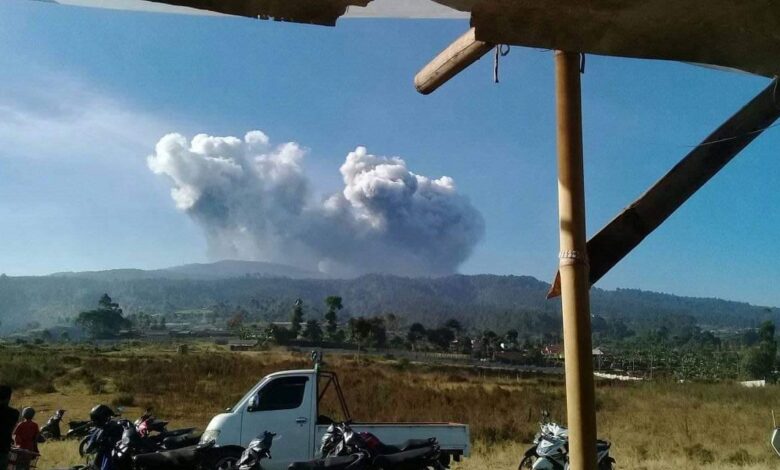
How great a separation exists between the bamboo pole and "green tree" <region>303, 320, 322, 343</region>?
57801 mm

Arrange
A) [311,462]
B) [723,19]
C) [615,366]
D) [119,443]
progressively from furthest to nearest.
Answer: [615,366], [119,443], [311,462], [723,19]

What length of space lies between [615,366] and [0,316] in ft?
525

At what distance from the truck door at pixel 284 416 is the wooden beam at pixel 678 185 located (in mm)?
6912

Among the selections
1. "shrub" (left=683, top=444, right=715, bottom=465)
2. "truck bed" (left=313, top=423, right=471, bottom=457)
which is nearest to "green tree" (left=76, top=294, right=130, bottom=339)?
"shrub" (left=683, top=444, right=715, bottom=465)

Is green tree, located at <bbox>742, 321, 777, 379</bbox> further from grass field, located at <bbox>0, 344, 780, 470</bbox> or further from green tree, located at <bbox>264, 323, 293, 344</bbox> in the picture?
green tree, located at <bbox>264, 323, 293, 344</bbox>

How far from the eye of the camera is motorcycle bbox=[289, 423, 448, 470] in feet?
24.9

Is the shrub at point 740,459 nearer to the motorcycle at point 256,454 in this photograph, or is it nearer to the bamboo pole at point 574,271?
the motorcycle at point 256,454

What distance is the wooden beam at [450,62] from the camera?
2830 mm

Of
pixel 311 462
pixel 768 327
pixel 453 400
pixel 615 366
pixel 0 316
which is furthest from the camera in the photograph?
pixel 0 316

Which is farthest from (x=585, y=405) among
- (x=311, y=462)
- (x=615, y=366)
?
(x=615, y=366)

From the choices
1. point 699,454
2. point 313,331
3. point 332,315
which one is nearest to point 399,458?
point 699,454

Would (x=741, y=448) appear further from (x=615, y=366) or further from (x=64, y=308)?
(x=64, y=308)

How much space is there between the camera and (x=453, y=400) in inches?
986

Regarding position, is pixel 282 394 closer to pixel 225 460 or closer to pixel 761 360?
pixel 225 460
